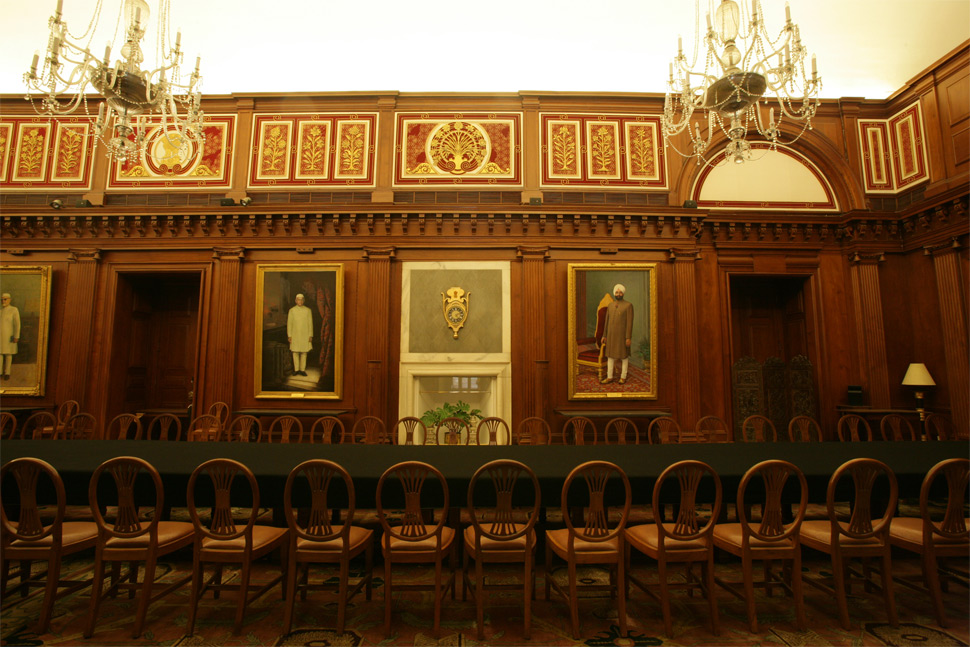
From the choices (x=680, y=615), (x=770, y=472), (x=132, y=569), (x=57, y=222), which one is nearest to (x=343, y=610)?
(x=132, y=569)

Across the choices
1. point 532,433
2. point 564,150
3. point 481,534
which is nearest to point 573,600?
point 481,534

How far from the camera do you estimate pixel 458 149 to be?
684 centimetres

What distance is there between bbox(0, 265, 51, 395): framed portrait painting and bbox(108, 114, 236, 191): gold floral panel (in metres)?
1.71

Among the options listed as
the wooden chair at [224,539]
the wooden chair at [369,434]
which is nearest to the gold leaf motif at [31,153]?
the wooden chair at [369,434]

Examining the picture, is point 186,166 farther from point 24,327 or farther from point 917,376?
point 917,376

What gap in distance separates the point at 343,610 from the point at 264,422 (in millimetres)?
A: 4293

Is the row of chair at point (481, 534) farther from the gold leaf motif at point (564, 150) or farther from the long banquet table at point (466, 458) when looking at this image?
the gold leaf motif at point (564, 150)

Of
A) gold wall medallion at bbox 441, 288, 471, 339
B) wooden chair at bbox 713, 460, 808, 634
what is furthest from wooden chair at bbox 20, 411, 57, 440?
wooden chair at bbox 713, 460, 808, 634

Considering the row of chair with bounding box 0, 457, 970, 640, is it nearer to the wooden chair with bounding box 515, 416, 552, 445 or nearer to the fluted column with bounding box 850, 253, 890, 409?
the wooden chair with bounding box 515, 416, 552, 445

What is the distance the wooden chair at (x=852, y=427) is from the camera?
17.8 ft

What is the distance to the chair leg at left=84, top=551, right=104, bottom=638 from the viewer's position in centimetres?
262

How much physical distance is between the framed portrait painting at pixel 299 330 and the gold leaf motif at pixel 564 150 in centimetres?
344

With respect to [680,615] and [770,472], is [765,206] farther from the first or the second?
[680,615]

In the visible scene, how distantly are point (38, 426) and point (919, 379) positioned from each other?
436 inches
